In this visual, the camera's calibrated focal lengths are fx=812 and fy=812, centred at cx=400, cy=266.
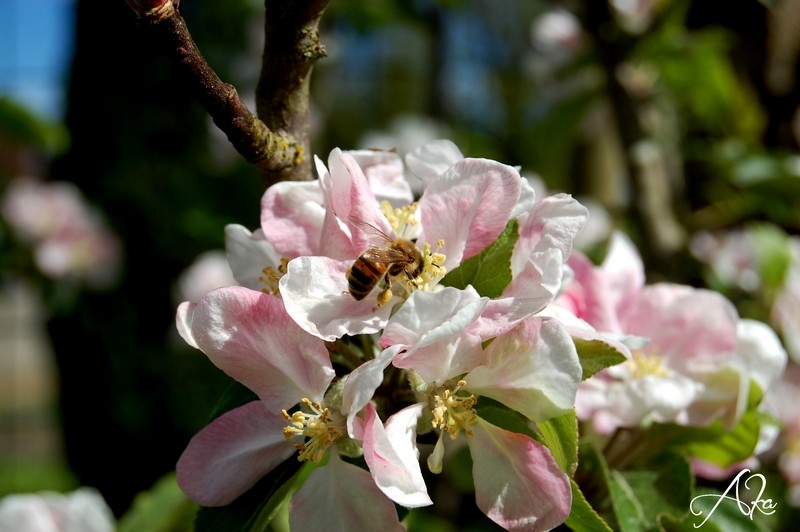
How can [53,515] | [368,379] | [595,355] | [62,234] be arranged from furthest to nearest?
[62,234]
[53,515]
[595,355]
[368,379]

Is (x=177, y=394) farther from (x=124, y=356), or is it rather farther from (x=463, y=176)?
(x=463, y=176)

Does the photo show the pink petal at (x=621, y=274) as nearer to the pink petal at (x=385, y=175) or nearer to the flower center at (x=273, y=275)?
the pink petal at (x=385, y=175)

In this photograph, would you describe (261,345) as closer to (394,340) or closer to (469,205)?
(394,340)

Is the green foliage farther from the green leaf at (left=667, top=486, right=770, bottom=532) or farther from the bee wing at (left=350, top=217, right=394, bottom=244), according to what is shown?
the green leaf at (left=667, top=486, right=770, bottom=532)

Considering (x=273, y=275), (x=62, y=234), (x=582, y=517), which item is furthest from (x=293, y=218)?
(x=62, y=234)

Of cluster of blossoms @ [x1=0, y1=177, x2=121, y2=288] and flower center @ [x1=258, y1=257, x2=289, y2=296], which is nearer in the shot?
flower center @ [x1=258, y1=257, x2=289, y2=296]

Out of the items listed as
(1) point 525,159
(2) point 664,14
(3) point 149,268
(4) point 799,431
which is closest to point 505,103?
(1) point 525,159

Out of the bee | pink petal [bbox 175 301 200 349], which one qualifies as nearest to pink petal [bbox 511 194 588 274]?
the bee
